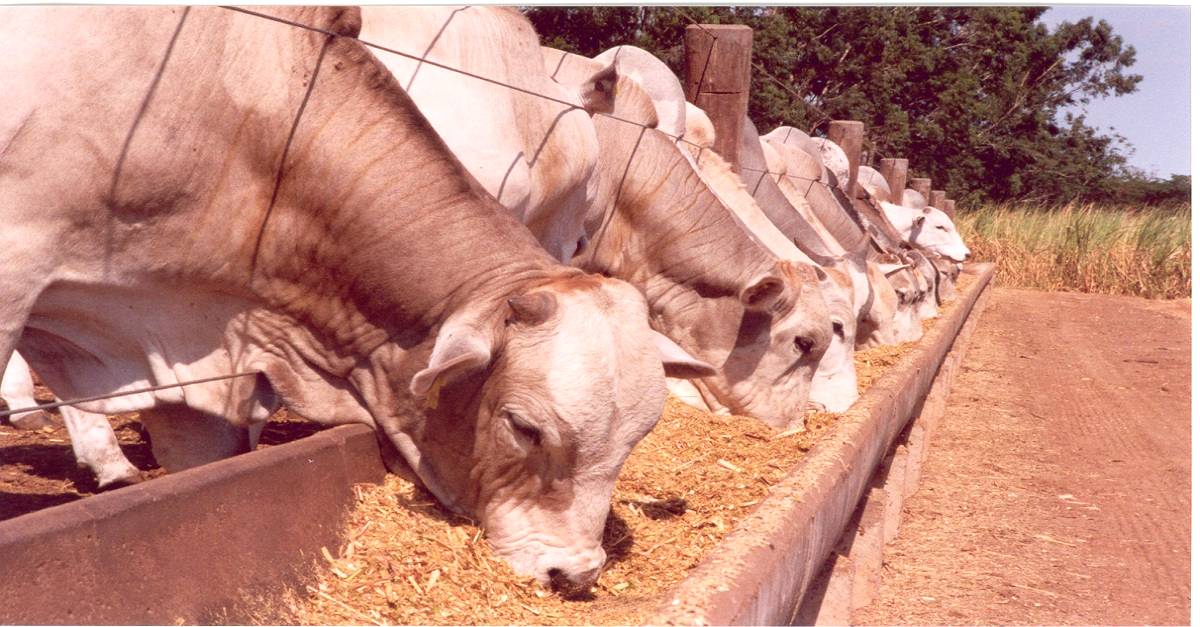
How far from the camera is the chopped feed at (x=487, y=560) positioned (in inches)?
109

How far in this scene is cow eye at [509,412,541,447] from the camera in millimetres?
3148

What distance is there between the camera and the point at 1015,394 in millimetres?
10141

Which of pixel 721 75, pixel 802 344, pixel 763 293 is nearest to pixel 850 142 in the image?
pixel 721 75

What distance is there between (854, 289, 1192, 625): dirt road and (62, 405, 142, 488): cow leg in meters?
2.59

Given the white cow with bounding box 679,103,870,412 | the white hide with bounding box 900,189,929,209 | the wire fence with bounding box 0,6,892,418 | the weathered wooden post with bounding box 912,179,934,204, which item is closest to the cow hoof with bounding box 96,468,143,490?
the wire fence with bounding box 0,6,892,418

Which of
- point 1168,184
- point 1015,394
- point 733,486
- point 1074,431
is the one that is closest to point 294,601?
point 733,486

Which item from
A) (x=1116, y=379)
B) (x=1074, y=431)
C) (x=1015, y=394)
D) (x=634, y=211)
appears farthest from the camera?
(x=1116, y=379)

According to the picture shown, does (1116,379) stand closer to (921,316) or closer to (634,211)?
(921,316)

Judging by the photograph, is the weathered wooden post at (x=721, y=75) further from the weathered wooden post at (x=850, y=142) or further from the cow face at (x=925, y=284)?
the weathered wooden post at (x=850, y=142)

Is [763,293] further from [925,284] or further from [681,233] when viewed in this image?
[925,284]

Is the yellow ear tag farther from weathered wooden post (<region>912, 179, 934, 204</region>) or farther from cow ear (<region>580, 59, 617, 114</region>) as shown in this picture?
weathered wooden post (<region>912, 179, 934, 204</region>)

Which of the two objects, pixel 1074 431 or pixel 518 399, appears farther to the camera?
pixel 1074 431

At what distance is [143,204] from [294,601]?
1057 mm

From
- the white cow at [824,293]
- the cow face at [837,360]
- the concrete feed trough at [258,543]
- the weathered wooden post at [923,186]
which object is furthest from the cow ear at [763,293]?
the weathered wooden post at [923,186]
